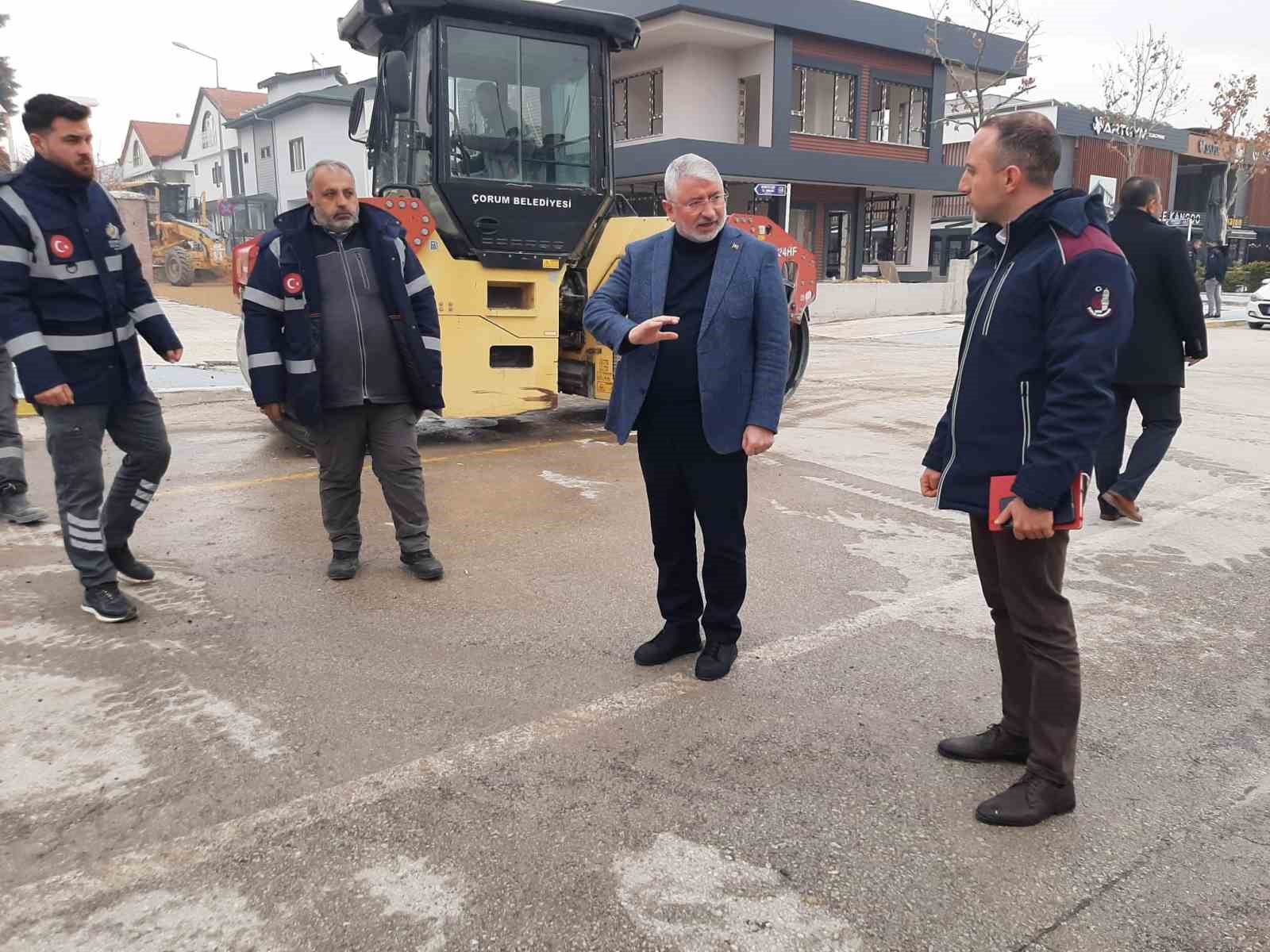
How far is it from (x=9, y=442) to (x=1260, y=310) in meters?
21.4

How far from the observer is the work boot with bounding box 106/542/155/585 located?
4406 millimetres

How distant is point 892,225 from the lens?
1137 inches

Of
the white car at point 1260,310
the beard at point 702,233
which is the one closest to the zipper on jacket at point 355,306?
the beard at point 702,233

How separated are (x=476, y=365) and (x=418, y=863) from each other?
4.99 meters

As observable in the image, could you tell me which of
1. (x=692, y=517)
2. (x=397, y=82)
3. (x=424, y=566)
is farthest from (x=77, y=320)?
(x=397, y=82)

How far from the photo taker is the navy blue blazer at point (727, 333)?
3338mm

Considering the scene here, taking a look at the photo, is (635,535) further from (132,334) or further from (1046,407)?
(1046,407)

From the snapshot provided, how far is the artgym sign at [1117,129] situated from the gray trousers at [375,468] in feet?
88.1

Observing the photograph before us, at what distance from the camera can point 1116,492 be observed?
565 cm

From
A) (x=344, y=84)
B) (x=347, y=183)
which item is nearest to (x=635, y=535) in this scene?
(x=347, y=183)

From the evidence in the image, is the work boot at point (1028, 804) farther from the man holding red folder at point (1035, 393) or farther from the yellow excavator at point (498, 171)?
the yellow excavator at point (498, 171)

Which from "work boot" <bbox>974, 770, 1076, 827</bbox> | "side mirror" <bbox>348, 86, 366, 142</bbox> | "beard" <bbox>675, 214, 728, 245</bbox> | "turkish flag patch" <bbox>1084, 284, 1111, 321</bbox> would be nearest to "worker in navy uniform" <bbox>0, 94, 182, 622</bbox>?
"beard" <bbox>675, 214, 728, 245</bbox>

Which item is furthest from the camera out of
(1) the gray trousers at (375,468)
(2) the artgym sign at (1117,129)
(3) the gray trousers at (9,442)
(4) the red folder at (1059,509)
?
(2) the artgym sign at (1117,129)

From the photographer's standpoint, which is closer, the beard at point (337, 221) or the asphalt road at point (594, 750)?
the asphalt road at point (594, 750)
